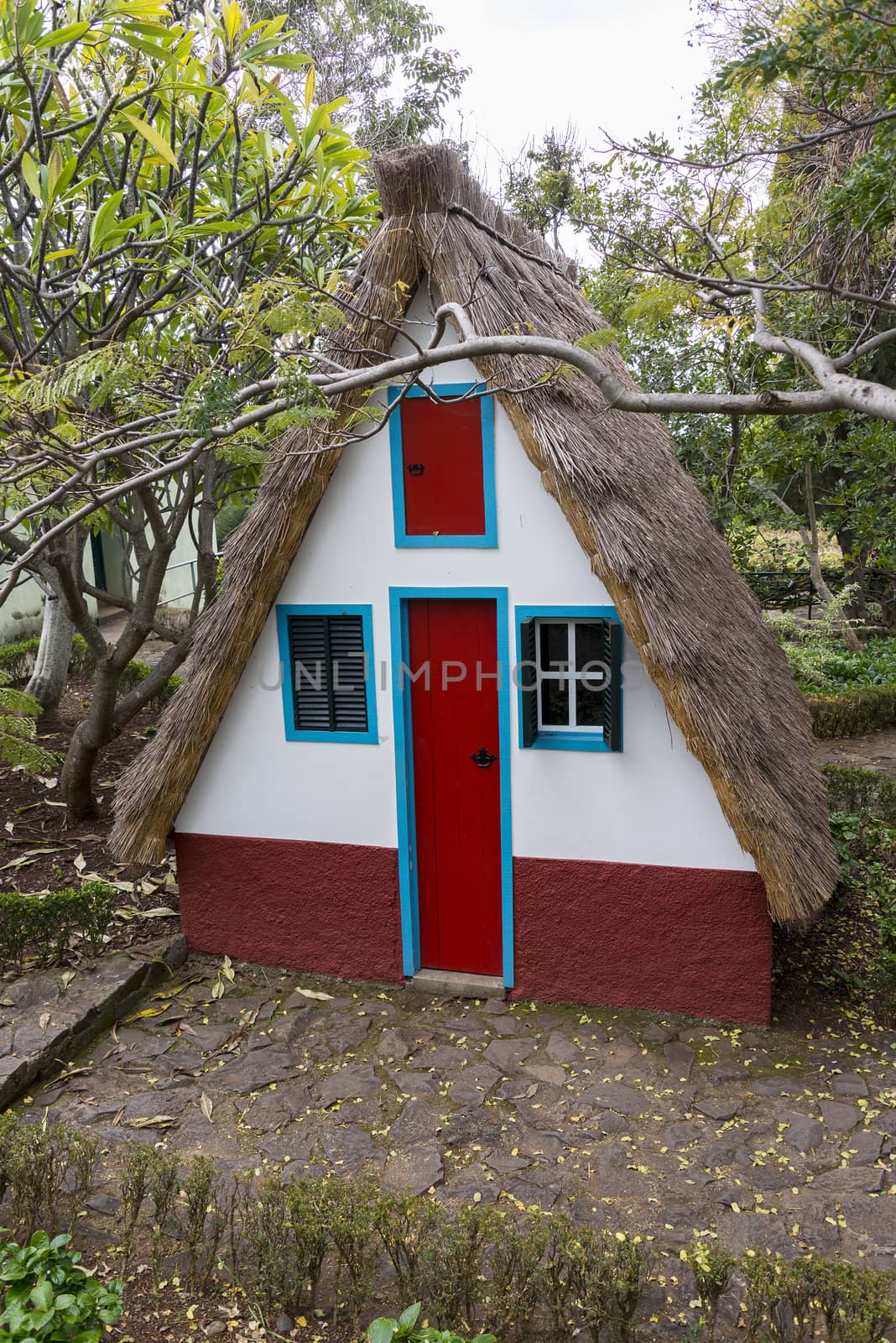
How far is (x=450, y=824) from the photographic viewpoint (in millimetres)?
5965

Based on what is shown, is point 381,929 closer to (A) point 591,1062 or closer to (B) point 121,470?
(A) point 591,1062

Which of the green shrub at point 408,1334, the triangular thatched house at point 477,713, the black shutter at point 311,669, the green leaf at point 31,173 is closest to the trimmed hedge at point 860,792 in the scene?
the triangular thatched house at point 477,713

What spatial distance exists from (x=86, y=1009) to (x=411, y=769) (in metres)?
2.32

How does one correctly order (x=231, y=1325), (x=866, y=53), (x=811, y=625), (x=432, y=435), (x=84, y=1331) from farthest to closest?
(x=811, y=625), (x=432, y=435), (x=866, y=53), (x=231, y=1325), (x=84, y=1331)

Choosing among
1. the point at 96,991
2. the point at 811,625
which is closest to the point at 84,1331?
the point at 96,991

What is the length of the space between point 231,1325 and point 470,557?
3774 mm

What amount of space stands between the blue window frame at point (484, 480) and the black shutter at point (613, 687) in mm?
833

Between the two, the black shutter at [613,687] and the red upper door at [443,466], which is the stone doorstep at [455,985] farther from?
the red upper door at [443,466]

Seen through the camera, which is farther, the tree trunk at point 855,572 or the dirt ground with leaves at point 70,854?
the tree trunk at point 855,572

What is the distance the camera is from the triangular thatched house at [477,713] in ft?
17.2

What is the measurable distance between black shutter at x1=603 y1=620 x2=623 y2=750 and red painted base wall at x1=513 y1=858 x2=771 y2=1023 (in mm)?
757

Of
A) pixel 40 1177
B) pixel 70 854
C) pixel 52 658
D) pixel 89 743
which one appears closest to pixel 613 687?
pixel 40 1177

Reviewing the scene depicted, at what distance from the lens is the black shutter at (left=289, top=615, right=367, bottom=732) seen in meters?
5.92

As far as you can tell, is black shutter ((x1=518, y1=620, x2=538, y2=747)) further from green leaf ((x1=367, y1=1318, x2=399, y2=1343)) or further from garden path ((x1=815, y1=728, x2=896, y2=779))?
garden path ((x1=815, y1=728, x2=896, y2=779))
